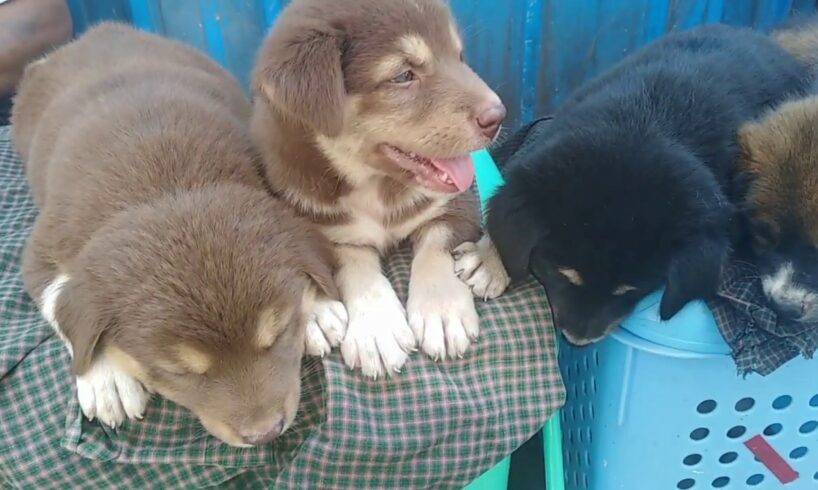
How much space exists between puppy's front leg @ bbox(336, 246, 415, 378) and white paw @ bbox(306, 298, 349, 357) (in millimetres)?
23

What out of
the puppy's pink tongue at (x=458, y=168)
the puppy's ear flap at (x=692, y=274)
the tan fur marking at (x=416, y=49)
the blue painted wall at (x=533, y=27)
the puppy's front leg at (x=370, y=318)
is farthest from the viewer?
the blue painted wall at (x=533, y=27)

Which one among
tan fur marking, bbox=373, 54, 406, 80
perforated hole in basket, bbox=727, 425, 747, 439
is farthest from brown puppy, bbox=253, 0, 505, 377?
perforated hole in basket, bbox=727, 425, 747, 439

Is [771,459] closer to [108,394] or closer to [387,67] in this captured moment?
[387,67]

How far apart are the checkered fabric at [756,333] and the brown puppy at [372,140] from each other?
58 centimetres

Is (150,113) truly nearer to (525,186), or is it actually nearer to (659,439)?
(525,186)

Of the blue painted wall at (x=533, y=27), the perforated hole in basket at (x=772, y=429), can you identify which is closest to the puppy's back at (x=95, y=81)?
the blue painted wall at (x=533, y=27)

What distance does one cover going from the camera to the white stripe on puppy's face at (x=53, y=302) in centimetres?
177

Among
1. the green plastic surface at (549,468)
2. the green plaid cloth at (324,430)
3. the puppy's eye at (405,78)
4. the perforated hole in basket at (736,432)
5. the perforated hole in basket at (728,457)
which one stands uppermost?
the puppy's eye at (405,78)

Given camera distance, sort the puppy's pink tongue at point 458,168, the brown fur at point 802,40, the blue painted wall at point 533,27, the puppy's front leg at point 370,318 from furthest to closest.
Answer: the blue painted wall at point 533,27
the brown fur at point 802,40
the puppy's pink tongue at point 458,168
the puppy's front leg at point 370,318

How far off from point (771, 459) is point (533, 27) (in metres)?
1.81

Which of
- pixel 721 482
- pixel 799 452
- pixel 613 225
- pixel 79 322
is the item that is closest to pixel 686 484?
pixel 721 482

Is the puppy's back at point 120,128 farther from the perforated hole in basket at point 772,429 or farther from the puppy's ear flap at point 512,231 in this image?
the perforated hole in basket at point 772,429

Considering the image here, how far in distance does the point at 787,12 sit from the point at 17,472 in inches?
120

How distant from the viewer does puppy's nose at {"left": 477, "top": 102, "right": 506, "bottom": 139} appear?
1981 mm
